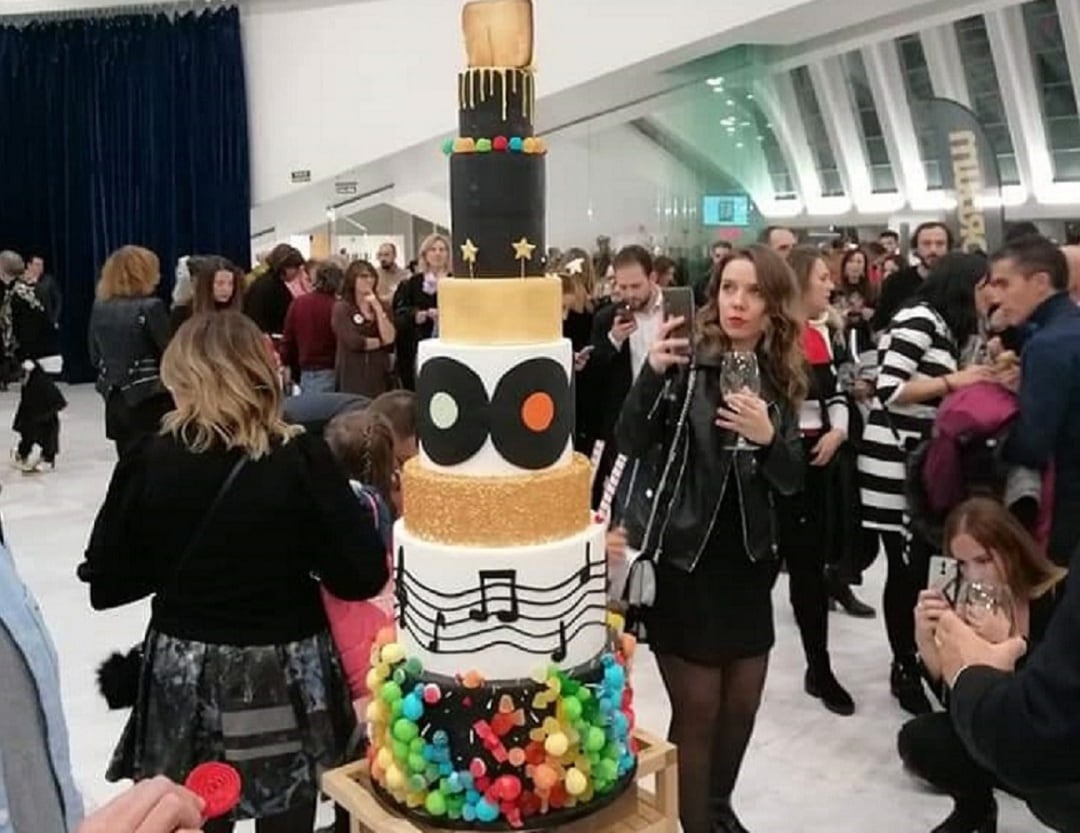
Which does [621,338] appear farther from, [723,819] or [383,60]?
[383,60]

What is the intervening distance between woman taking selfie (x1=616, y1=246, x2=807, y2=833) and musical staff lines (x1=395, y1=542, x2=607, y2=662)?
0.73 m

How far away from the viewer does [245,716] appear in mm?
2299

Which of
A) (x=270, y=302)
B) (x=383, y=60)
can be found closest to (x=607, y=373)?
(x=270, y=302)

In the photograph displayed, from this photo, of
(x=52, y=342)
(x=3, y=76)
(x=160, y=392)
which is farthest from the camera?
(x=3, y=76)

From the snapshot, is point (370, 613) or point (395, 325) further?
point (395, 325)

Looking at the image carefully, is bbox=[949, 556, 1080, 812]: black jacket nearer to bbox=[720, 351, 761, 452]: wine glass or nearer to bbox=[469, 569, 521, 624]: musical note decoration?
bbox=[469, 569, 521, 624]: musical note decoration

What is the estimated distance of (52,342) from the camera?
8.12 m

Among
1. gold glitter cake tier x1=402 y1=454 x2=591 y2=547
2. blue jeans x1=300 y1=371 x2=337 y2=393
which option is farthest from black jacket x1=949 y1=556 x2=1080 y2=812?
blue jeans x1=300 y1=371 x2=337 y2=393

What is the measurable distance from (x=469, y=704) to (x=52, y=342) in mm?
6961

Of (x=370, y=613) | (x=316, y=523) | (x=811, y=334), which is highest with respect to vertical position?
(x=811, y=334)

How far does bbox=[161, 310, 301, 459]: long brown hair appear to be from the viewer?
7.43 feet

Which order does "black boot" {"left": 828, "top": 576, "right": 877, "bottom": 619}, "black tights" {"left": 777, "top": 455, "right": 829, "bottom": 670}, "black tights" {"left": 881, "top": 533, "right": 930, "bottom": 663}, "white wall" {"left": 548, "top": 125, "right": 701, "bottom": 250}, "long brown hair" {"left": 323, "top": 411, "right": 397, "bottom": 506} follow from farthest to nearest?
"white wall" {"left": 548, "top": 125, "right": 701, "bottom": 250}
"black boot" {"left": 828, "top": 576, "right": 877, "bottom": 619}
"black tights" {"left": 777, "top": 455, "right": 829, "bottom": 670}
"black tights" {"left": 881, "top": 533, "right": 930, "bottom": 663}
"long brown hair" {"left": 323, "top": 411, "right": 397, "bottom": 506}

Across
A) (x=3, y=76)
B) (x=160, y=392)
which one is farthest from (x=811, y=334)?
(x=3, y=76)

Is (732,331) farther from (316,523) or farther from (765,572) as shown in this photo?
(316,523)
